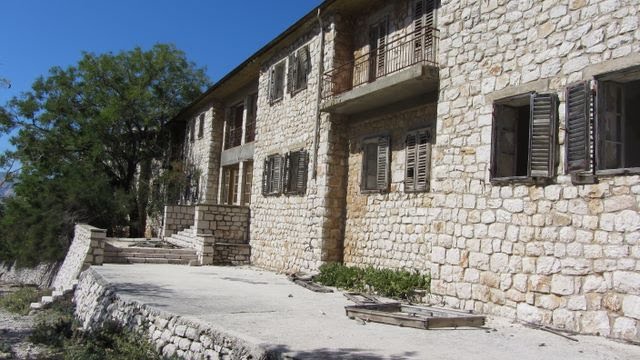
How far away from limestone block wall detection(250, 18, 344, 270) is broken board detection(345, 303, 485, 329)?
4977 millimetres

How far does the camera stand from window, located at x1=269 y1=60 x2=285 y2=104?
16812 mm

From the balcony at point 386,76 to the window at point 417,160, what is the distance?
2.76ft

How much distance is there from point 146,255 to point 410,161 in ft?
30.6

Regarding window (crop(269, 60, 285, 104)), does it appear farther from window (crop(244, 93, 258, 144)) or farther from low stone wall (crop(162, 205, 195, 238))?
low stone wall (crop(162, 205, 195, 238))

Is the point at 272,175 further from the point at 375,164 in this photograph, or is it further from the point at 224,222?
the point at 375,164

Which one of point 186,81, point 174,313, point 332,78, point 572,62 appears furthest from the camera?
point 186,81

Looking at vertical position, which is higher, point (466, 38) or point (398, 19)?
point (398, 19)

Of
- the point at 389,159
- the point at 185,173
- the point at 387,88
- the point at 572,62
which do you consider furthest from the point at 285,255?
the point at 185,173

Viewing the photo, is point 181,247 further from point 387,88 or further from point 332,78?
point 387,88

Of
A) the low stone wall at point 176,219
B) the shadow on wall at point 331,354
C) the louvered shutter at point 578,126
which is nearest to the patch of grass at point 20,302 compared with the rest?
the low stone wall at point 176,219

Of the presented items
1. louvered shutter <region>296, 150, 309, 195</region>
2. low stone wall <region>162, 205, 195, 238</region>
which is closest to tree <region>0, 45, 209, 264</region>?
low stone wall <region>162, 205, 195, 238</region>

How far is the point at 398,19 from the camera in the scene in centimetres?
1212

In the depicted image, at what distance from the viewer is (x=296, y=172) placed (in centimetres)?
1513

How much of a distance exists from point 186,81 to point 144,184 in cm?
576
